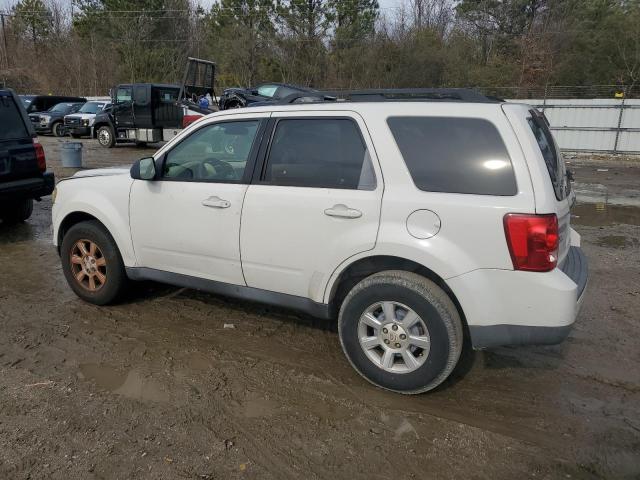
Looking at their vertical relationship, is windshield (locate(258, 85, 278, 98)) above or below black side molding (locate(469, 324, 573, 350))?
above

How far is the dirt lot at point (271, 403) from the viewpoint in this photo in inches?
108

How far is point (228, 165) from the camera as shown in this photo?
3979 mm

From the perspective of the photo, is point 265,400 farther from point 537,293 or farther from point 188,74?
point 188,74

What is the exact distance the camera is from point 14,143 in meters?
6.82

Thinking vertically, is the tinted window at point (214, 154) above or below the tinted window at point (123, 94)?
below

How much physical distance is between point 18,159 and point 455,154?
604cm

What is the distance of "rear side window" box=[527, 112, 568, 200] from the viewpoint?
310cm

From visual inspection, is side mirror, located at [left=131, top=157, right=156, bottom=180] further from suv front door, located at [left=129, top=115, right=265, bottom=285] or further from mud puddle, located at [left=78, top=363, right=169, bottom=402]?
mud puddle, located at [left=78, top=363, right=169, bottom=402]

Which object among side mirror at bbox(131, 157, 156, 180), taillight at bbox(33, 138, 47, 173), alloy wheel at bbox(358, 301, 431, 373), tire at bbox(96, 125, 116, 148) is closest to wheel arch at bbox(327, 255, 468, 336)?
alloy wheel at bbox(358, 301, 431, 373)

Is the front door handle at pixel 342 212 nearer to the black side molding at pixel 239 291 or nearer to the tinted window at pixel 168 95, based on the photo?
the black side molding at pixel 239 291

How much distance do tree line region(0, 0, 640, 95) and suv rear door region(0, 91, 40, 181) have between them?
22.1 meters

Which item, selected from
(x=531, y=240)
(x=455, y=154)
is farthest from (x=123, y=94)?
(x=531, y=240)

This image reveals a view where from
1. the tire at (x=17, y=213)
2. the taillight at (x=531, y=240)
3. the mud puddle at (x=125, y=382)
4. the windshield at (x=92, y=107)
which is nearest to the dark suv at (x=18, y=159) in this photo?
the tire at (x=17, y=213)

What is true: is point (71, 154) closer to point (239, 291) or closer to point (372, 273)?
point (239, 291)
